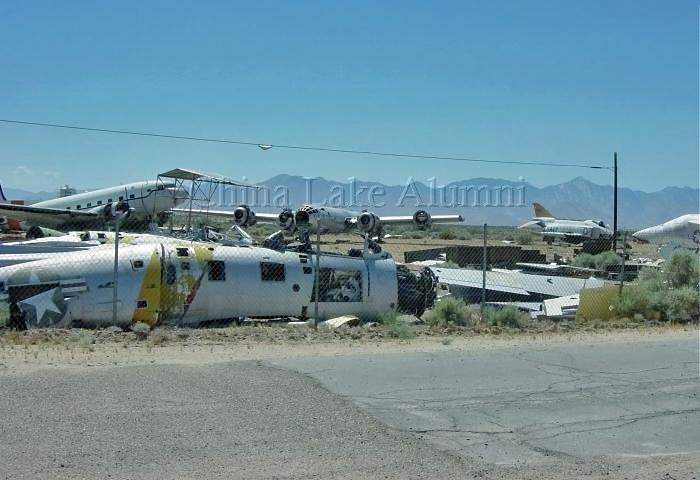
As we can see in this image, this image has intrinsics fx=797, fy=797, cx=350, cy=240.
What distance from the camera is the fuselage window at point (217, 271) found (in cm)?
1434

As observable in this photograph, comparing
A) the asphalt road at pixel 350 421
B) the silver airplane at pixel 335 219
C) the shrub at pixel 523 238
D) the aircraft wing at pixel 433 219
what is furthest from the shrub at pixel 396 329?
the shrub at pixel 523 238

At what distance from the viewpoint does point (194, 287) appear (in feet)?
46.3

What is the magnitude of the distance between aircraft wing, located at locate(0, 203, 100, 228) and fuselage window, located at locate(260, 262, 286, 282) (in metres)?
27.0

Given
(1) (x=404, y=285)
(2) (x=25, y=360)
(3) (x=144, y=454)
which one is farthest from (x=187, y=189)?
(3) (x=144, y=454)

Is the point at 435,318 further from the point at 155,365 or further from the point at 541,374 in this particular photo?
the point at 155,365

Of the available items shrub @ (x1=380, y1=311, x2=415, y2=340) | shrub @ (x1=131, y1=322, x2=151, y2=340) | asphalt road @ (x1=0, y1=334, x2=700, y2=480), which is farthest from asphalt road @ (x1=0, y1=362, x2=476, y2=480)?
shrub @ (x1=380, y1=311, x2=415, y2=340)

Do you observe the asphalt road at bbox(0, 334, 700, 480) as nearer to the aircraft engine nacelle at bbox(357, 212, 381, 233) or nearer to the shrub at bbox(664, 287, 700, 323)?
the shrub at bbox(664, 287, 700, 323)

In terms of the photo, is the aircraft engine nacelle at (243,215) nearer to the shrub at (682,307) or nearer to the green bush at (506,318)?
the green bush at (506,318)

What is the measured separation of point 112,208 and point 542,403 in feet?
110

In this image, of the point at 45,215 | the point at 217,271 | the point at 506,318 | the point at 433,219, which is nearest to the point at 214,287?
the point at 217,271

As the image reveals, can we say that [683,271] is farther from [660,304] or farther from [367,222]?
[367,222]

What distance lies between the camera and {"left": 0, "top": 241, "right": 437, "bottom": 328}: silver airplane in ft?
43.0

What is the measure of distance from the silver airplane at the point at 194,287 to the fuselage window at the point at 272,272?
0.06 ft

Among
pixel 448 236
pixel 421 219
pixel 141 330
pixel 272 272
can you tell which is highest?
pixel 421 219
